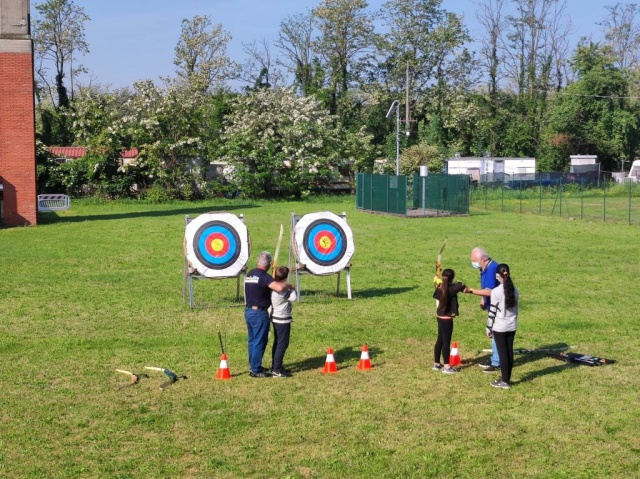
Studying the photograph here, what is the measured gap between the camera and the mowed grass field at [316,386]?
8789mm

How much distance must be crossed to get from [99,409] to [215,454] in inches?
89.3

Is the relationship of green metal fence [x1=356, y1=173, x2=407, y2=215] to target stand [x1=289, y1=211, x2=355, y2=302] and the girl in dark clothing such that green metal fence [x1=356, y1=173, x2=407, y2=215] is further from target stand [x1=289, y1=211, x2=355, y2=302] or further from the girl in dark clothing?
the girl in dark clothing

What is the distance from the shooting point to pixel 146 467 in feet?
28.0

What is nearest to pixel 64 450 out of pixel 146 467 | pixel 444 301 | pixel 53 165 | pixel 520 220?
pixel 146 467

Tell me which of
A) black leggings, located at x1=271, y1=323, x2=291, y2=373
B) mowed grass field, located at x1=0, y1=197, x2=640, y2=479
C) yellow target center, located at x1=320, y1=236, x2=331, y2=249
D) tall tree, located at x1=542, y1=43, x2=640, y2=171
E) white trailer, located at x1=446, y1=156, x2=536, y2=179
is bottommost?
mowed grass field, located at x1=0, y1=197, x2=640, y2=479

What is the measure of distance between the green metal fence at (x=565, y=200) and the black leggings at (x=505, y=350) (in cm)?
3010

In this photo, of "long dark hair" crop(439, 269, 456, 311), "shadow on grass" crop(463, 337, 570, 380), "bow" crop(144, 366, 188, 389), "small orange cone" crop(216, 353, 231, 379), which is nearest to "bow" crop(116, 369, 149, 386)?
"bow" crop(144, 366, 188, 389)

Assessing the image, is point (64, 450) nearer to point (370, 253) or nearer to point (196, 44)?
point (370, 253)

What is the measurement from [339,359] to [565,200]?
147 ft

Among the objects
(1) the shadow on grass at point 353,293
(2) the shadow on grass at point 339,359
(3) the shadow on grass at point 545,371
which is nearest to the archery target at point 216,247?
(1) the shadow on grass at point 353,293

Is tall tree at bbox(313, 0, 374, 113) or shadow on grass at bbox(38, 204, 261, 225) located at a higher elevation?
tall tree at bbox(313, 0, 374, 113)

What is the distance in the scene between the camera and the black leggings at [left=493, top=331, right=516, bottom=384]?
11234 millimetres

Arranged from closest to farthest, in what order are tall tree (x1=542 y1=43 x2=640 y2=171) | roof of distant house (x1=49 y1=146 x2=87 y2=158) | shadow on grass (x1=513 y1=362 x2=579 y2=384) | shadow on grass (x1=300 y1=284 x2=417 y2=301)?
shadow on grass (x1=513 y1=362 x2=579 y2=384)
shadow on grass (x1=300 y1=284 x2=417 y2=301)
roof of distant house (x1=49 y1=146 x2=87 y2=158)
tall tree (x1=542 y1=43 x2=640 y2=171)

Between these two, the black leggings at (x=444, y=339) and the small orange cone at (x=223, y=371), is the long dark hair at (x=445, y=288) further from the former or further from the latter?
the small orange cone at (x=223, y=371)
